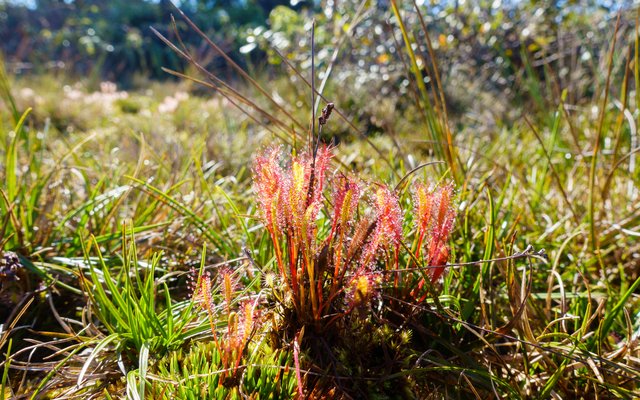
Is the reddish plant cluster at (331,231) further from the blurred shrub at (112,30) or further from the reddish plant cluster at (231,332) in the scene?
the blurred shrub at (112,30)

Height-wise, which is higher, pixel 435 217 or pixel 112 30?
pixel 112 30

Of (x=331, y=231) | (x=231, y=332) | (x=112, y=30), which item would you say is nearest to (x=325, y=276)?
(x=331, y=231)

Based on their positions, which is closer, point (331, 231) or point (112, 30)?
point (331, 231)

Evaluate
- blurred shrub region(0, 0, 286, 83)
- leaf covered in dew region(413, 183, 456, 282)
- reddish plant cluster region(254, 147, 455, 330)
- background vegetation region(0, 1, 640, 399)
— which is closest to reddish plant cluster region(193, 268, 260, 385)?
background vegetation region(0, 1, 640, 399)

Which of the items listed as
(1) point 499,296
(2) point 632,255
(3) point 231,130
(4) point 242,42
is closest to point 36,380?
(1) point 499,296

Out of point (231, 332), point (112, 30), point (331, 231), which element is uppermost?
point (112, 30)

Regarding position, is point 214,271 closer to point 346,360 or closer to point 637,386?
point 346,360

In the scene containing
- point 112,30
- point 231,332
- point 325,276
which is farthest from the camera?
point 112,30

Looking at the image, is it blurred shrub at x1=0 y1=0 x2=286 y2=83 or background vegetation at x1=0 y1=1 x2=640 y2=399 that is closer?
background vegetation at x1=0 y1=1 x2=640 y2=399

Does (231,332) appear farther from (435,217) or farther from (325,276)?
(435,217)

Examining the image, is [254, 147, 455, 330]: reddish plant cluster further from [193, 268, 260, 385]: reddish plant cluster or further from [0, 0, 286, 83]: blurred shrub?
[0, 0, 286, 83]: blurred shrub
